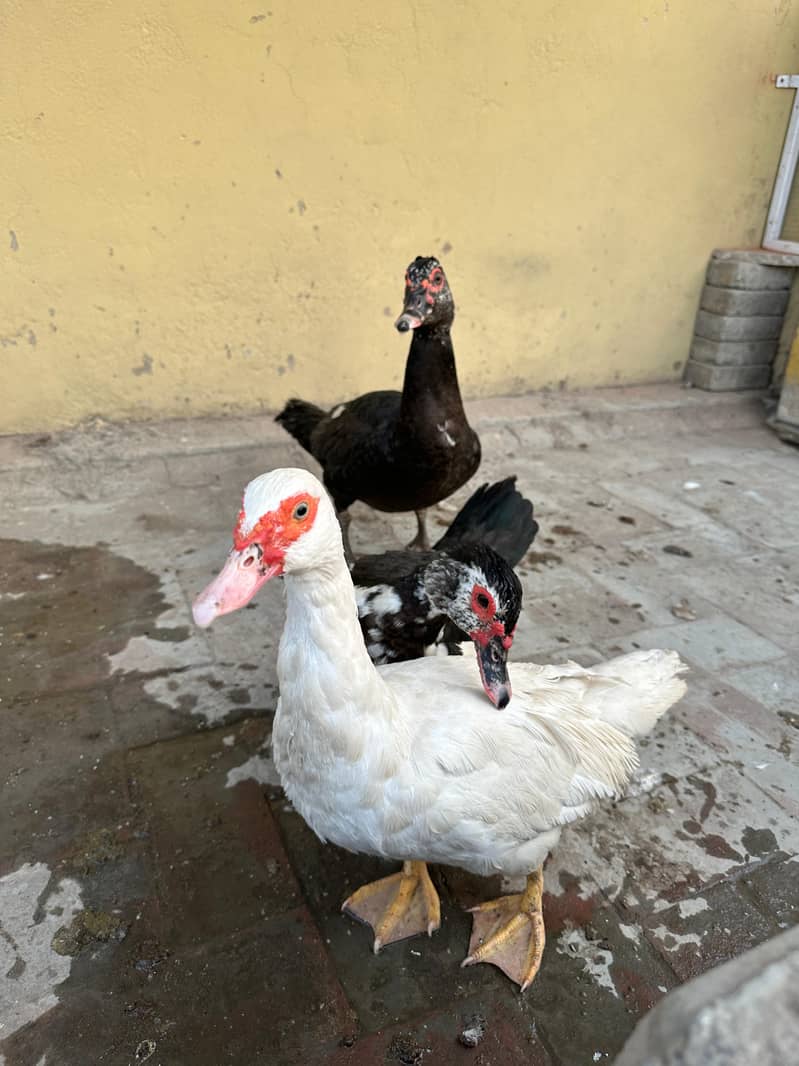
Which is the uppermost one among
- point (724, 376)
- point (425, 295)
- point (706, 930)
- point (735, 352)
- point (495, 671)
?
point (425, 295)

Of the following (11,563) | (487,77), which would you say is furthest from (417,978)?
(487,77)

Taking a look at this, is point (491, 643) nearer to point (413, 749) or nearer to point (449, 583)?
point (449, 583)

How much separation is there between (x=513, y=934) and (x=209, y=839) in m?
1.00

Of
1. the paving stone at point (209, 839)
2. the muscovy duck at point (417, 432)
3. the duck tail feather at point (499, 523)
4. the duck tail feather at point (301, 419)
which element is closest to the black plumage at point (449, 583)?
the duck tail feather at point (499, 523)

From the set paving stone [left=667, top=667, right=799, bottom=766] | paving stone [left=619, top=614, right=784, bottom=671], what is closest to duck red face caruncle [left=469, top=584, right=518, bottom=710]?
paving stone [left=667, top=667, right=799, bottom=766]

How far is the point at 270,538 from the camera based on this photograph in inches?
58.2

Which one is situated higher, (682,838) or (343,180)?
(343,180)

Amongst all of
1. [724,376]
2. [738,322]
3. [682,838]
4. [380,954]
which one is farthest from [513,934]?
[738,322]

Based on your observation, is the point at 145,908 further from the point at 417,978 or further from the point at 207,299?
the point at 207,299

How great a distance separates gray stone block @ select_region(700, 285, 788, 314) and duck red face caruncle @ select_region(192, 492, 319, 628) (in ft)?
20.2

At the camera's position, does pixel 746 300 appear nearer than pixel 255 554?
No

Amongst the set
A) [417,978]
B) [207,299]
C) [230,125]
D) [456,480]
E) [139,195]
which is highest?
[230,125]

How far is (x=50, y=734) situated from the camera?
2736mm

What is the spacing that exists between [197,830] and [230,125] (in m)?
4.17
